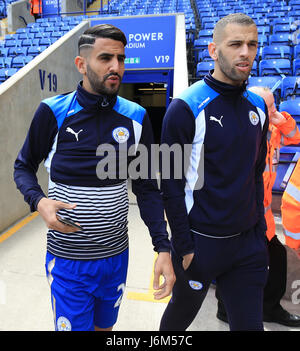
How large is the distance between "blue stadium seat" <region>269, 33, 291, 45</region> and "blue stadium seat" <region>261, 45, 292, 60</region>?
722 mm

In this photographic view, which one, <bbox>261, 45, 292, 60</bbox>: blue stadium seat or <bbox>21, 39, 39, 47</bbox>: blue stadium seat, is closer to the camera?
<bbox>261, 45, 292, 60</bbox>: blue stadium seat

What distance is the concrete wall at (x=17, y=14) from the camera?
12.7 metres

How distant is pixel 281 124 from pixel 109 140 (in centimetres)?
160

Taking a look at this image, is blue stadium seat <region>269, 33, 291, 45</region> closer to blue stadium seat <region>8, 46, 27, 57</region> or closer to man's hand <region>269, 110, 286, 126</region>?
man's hand <region>269, 110, 286, 126</region>

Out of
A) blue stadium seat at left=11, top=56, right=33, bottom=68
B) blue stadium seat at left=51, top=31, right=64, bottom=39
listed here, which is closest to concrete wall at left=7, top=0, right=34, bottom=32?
blue stadium seat at left=51, top=31, right=64, bottom=39

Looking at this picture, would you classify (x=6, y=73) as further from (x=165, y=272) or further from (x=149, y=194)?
(x=165, y=272)

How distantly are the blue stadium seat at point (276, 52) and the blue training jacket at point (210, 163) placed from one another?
20.1ft

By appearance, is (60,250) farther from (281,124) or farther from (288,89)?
(288,89)

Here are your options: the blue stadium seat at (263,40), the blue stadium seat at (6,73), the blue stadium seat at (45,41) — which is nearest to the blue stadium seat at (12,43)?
the blue stadium seat at (45,41)

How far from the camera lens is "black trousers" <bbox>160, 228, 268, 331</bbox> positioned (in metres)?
1.51

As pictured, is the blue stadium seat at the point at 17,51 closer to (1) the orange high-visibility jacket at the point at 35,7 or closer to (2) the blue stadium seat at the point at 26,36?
(2) the blue stadium seat at the point at 26,36

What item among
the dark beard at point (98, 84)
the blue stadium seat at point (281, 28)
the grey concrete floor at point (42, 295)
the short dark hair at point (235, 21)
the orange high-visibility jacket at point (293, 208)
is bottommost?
the grey concrete floor at point (42, 295)

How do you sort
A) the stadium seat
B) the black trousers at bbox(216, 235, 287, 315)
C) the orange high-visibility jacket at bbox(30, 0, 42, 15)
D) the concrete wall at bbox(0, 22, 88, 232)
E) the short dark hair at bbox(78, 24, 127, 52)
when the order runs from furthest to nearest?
the orange high-visibility jacket at bbox(30, 0, 42, 15) < the stadium seat < the concrete wall at bbox(0, 22, 88, 232) < the black trousers at bbox(216, 235, 287, 315) < the short dark hair at bbox(78, 24, 127, 52)
